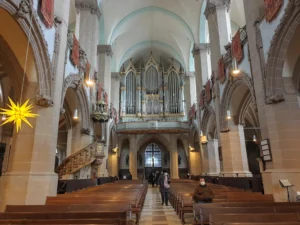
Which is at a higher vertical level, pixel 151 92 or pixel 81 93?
pixel 151 92

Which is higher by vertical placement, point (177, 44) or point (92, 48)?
point (177, 44)

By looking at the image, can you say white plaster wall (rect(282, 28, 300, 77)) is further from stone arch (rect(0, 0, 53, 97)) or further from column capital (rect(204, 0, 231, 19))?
column capital (rect(204, 0, 231, 19))

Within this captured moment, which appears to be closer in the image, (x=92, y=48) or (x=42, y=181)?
(x=42, y=181)

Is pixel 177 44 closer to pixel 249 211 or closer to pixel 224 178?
pixel 224 178

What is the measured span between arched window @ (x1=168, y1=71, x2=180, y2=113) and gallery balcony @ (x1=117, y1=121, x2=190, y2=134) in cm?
432

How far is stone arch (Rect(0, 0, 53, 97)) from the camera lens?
578cm

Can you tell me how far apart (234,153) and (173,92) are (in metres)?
16.6

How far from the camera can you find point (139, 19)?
21.6m

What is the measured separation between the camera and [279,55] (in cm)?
714

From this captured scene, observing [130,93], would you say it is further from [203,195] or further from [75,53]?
[203,195]

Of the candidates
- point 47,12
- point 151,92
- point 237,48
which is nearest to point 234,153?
point 237,48

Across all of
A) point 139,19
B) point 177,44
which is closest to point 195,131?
point 177,44

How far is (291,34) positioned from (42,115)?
7744 millimetres

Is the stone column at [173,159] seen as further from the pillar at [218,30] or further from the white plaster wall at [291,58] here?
the white plaster wall at [291,58]
